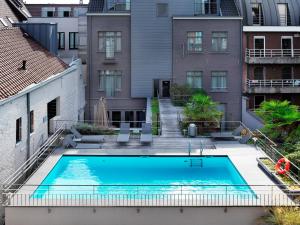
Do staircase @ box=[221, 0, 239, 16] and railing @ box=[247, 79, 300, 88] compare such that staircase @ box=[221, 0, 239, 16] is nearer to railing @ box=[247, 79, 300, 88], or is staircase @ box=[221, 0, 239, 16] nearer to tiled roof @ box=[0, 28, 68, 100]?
railing @ box=[247, 79, 300, 88]

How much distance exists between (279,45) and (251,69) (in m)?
3.20

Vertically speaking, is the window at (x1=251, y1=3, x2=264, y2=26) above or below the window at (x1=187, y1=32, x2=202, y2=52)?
above

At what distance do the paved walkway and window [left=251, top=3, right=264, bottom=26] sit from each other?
1149 centimetres

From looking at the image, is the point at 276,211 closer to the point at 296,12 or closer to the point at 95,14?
the point at 95,14

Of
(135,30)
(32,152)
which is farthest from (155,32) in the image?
(32,152)

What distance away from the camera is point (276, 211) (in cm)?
2011

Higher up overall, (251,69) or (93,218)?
(251,69)

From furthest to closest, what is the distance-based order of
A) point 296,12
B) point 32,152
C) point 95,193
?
point 296,12 < point 32,152 < point 95,193

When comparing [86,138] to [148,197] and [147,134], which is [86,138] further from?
[148,197]

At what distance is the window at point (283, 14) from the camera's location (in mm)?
48469

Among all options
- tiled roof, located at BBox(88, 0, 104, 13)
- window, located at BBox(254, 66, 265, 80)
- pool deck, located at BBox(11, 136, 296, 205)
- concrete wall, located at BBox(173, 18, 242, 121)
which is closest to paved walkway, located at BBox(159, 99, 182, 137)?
pool deck, located at BBox(11, 136, 296, 205)

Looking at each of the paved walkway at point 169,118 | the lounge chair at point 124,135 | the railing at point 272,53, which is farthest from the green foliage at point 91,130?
the railing at point 272,53

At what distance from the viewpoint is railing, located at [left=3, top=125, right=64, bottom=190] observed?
915 inches

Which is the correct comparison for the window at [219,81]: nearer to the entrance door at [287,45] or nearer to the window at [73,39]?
the entrance door at [287,45]
